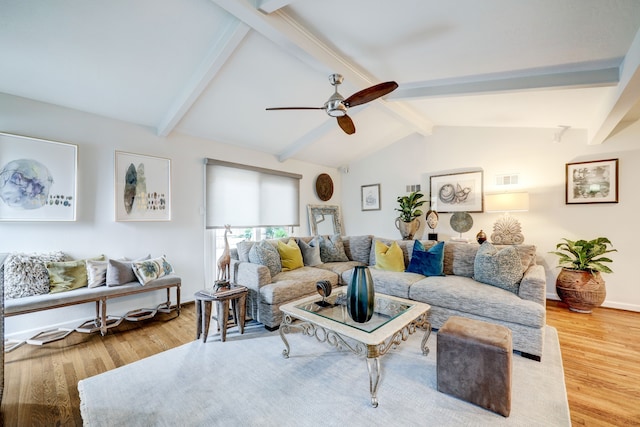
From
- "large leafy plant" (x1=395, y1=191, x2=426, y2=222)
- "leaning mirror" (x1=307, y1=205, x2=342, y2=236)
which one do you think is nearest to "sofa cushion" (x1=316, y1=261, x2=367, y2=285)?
"large leafy plant" (x1=395, y1=191, x2=426, y2=222)

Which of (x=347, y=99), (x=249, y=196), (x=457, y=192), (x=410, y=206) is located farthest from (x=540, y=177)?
(x=249, y=196)

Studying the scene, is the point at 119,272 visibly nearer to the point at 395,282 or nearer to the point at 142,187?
the point at 142,187

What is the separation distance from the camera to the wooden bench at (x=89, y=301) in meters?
2.36

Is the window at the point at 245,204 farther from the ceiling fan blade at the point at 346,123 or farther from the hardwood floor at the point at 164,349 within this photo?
the ceiling fan blade at the point at 346,123

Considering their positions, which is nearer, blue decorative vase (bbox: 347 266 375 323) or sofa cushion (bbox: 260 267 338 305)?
blue decorative vase (bbox: 347 266 375 323)

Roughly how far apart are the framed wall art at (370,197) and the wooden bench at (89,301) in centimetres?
400

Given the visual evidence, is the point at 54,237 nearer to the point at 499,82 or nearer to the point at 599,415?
the point at 599,415

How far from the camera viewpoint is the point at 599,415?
164 cm

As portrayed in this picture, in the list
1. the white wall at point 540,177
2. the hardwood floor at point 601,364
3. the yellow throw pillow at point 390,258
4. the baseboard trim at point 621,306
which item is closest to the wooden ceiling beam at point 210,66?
the yellow throw pillow at point 390,258

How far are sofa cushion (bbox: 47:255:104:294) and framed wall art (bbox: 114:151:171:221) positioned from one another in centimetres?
66

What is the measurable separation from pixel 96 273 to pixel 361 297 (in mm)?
2883

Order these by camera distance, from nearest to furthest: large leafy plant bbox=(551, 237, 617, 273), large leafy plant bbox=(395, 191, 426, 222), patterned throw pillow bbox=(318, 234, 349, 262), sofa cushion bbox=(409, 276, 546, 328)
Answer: sofa cushion bbox=(409, 276, 546, 328) → large leafy plant bbox=(551, 237, 617, 273) → patterned throw pillow bbox=(318, 234, 349, 262) → large leafy plant bbox=(395, 191, 426, 222)

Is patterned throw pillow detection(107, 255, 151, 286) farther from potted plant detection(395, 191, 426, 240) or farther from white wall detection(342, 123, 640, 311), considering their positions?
white wall detection(342, 123, 640, 311)

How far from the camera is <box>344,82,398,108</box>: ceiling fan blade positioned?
216 centimetres
